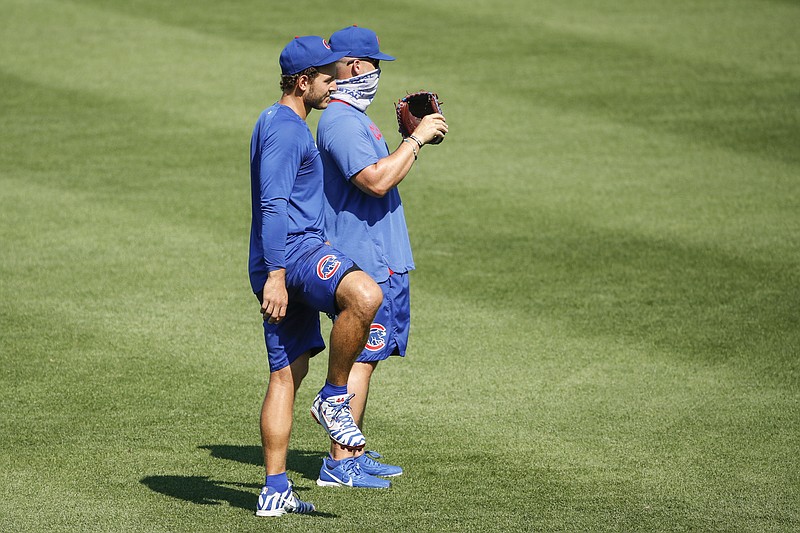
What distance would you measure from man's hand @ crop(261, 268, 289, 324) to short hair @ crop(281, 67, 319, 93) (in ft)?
A: 3.06

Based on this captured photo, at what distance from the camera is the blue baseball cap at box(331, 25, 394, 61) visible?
677cm

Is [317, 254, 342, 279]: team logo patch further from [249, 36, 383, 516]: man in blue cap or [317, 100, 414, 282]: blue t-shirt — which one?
[317, 100, 414, 282]: blue t-shirt

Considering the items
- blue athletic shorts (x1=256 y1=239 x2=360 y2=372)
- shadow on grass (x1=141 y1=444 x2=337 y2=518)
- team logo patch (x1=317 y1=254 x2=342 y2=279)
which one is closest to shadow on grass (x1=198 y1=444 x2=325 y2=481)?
shadow on grass (x1=141 y1=444 x2=337 y2=518)

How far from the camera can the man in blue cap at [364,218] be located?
21.8ft

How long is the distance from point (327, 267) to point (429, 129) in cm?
113

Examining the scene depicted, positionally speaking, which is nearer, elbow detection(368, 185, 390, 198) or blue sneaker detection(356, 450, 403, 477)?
elbow detection(368, 185, 390, 198)

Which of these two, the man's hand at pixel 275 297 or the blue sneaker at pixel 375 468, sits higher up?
the man's hand at pixel 275 297

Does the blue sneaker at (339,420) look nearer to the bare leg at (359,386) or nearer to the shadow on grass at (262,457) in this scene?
the bare leg at (359,386)

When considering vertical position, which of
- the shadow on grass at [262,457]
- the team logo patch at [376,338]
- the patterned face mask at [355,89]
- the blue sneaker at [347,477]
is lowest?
the shadow on grass at [262,457]

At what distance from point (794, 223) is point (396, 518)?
765 centimetres

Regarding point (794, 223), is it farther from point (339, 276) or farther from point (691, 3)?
point (691, 3)

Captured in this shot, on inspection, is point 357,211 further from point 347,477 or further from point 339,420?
point 347,477

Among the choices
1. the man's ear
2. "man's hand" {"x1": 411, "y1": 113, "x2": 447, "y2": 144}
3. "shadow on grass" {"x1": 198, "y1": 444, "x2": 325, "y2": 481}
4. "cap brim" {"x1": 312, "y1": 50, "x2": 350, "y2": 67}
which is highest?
"cap brim" {"x1": 312, "y1": 50, "x2": 350, "y2": 67}

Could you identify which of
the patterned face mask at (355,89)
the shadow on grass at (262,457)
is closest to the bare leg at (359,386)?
the shadow on grass at (262,457)
